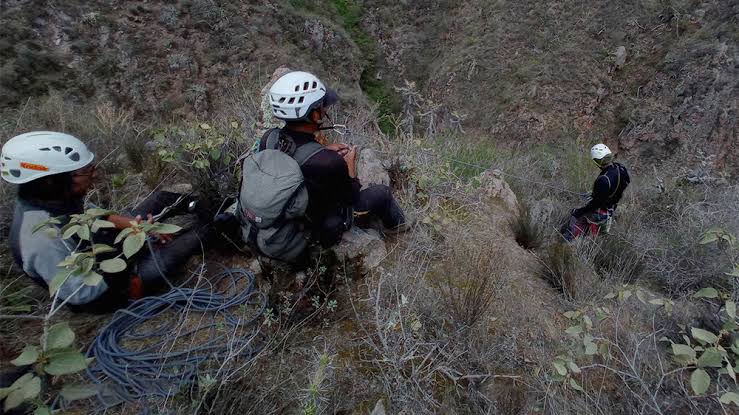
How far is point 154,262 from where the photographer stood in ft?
7.55

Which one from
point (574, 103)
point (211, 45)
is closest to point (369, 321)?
point (211, 45)

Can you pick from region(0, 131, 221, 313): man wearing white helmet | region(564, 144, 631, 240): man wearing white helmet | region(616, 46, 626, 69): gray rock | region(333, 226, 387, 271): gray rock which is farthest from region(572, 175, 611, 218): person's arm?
region(616, 46, 626, 69): gray rock

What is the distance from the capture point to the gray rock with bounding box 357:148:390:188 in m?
3.78

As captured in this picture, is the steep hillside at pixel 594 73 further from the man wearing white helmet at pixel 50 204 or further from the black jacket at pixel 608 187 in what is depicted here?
the man wearing white helmet at pixel 50 204

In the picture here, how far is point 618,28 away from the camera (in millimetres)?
15289

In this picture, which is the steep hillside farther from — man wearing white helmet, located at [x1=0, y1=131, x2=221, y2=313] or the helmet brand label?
the helmet brand label

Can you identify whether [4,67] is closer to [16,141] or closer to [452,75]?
[16,141]

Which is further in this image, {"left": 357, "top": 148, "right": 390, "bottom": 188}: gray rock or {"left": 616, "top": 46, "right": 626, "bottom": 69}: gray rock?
{"left": 616, "top": 46, "right": 626, "bottom": 69}: gray rock

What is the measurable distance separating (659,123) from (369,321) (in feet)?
52.1

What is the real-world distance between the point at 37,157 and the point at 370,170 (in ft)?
8.48

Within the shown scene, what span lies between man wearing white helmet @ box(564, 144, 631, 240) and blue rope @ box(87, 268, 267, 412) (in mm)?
4087

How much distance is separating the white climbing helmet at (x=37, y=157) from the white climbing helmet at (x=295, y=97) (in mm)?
1127

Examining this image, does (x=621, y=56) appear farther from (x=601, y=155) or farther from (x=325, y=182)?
(x=325, y=182)

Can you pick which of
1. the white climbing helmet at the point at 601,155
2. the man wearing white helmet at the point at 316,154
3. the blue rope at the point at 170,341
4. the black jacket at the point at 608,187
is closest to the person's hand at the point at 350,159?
the man wearing white helmet at the point at 316,154
